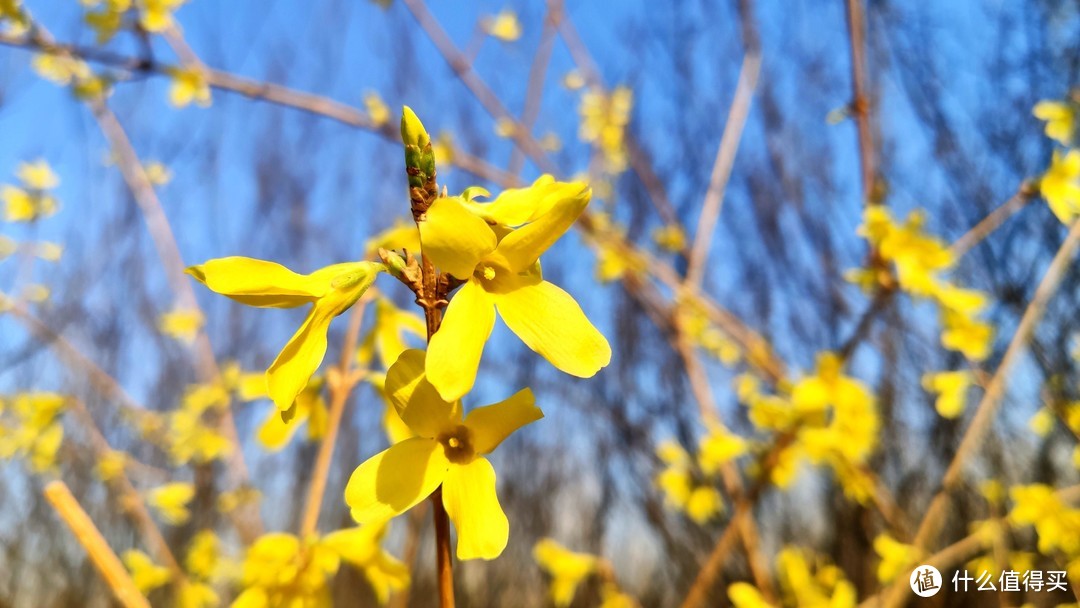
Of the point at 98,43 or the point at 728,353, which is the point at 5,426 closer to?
the point at 98,43

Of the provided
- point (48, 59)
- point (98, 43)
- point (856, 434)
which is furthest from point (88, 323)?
point (856, 434)

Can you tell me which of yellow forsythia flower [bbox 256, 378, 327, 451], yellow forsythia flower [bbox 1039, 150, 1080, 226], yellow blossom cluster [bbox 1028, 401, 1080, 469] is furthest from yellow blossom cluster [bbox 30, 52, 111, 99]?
yellow blossom cluster [bbox 1028, 401, 1080, 469]

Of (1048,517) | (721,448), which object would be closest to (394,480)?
(721,448)

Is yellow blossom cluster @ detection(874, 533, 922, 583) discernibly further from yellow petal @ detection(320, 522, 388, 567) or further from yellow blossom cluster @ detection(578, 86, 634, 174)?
yellow blossom cluster @ detection(578, 86, 634, 174)

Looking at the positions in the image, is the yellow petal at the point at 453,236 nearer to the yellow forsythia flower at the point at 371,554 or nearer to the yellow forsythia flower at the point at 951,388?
the yellow forsythia flower at the point at 371,554

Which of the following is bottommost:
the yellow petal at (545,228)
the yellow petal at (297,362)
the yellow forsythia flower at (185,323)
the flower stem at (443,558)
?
the flower stem at (443,558)

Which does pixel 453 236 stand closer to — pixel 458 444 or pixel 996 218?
pixel 458 444

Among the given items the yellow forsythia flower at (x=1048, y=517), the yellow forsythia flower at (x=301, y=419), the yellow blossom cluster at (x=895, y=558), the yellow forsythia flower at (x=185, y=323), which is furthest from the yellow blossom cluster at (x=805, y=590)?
the yellow forsythia flower at (x=185, y=323)
